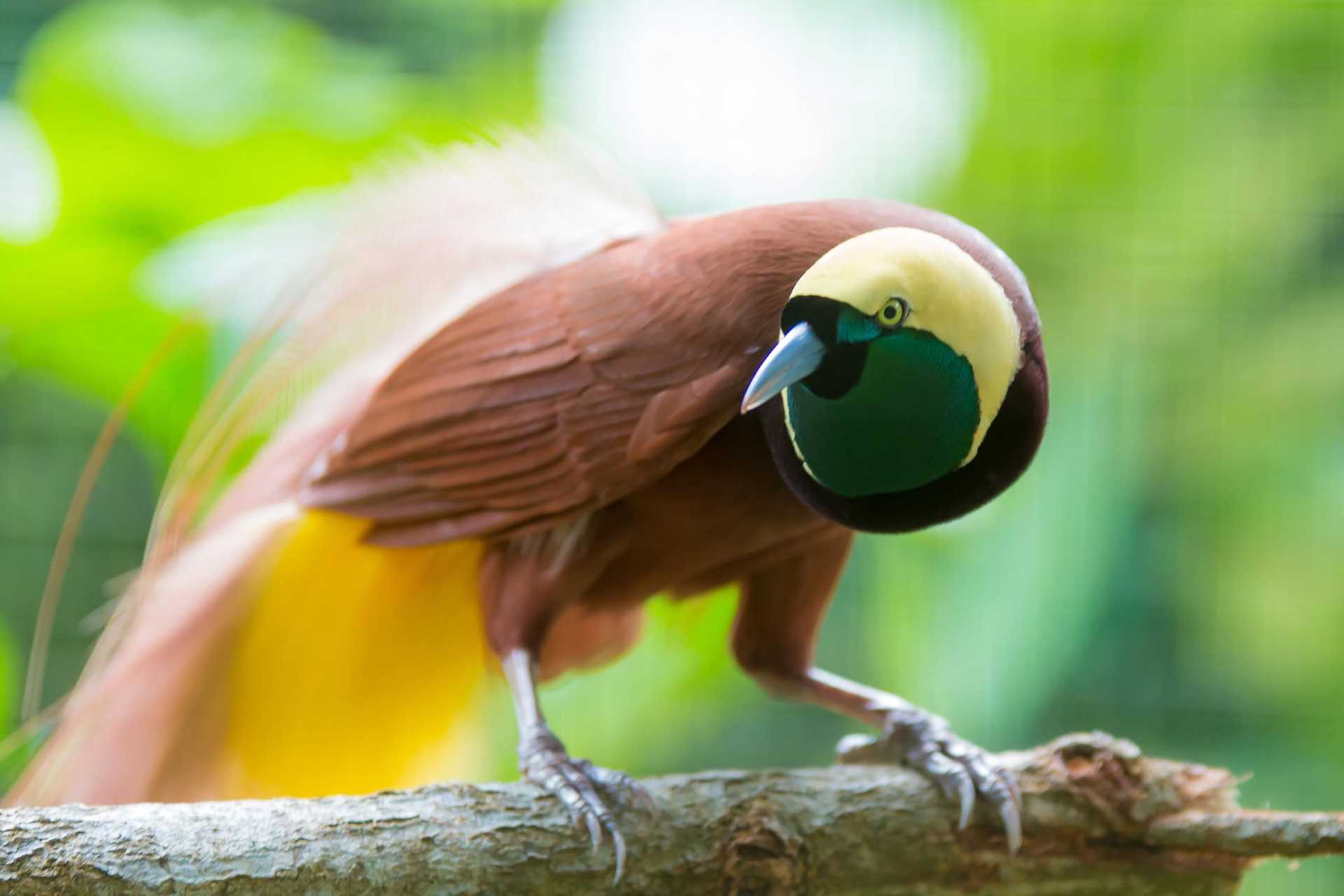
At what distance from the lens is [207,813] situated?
0.91 metres

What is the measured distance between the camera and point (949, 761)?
3.92 ft

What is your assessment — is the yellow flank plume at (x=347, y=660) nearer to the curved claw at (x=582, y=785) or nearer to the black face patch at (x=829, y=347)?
the curved claw at (x=582, y=785)

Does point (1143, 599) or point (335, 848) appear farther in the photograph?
point (1143, 599)

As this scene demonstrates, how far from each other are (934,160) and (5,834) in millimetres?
1643

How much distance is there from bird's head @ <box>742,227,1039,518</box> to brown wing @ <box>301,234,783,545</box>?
0.11m

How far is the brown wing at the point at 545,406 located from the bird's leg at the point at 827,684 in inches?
11.2

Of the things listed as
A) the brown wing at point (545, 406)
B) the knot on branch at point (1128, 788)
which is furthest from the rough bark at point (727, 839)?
the brown wing at point (545, 406)

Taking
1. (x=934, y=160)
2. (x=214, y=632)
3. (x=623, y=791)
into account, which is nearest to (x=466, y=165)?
(x=214, y=632)

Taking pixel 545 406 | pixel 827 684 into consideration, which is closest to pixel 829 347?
pixel 545 406

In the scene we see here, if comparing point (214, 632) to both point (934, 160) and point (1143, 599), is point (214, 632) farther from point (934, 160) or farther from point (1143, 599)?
point (1143, 599)

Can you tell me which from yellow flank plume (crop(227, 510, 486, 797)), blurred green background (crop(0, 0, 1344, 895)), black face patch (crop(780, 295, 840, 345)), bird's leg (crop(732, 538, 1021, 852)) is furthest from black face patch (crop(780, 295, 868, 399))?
blurred green background (crop(0, 0, 1344, 895))

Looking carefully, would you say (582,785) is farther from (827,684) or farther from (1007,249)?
(1007,249)

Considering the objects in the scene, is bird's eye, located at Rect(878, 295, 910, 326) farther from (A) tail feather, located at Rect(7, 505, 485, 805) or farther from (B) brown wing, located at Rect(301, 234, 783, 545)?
(A) tail feather, located at Rect(7, 505, 485, 805)

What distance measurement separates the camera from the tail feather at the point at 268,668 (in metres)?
1.28
